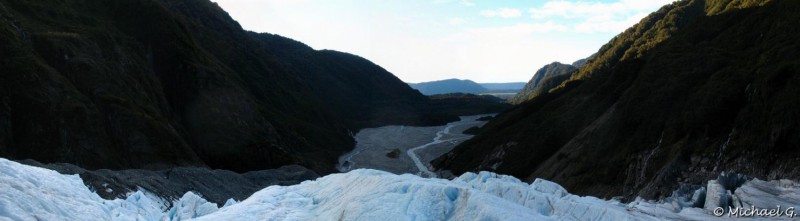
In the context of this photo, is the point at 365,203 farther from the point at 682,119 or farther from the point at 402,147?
the point at 402,147

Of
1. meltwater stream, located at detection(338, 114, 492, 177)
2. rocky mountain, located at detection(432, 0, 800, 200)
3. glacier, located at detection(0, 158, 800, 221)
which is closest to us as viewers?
glacier, located at detection(0, 158, 800, 221)

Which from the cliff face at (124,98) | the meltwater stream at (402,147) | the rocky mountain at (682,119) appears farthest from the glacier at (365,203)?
the meltwater stream at (402,147)

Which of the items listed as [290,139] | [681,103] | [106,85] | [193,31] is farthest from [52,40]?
[681,103]

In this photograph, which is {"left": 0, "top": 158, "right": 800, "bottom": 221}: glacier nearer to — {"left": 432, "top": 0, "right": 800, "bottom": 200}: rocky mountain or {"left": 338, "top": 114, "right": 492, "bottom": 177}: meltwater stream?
{"left": 432, "top": 0, "right": 800, "bottom": 200}: rocky mountain

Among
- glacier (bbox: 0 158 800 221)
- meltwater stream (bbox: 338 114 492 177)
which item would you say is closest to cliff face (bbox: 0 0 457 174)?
meltwater stream (bbox: 338 114 492 177)

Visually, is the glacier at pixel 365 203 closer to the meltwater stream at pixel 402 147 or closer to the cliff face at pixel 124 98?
the cliff face at pixel 124 98
